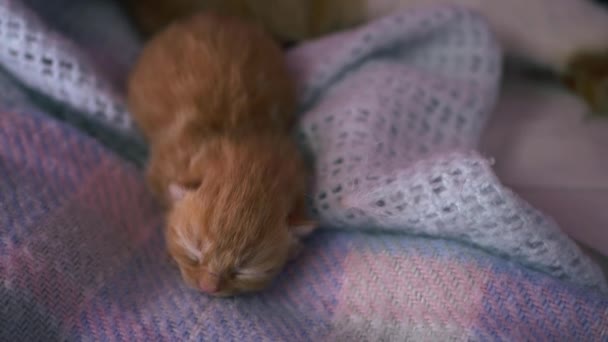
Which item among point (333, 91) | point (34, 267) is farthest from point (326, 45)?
point (34, 267)

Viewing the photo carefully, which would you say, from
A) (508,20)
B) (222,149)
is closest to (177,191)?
(222,149)

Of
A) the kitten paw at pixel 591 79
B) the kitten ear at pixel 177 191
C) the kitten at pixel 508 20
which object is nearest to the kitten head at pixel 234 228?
the kitten ear at pixel 177 191

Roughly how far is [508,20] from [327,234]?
74 cm

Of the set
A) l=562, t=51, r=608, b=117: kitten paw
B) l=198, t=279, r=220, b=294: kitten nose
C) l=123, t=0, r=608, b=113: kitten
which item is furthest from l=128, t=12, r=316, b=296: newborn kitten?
l=562, t=51, r=608, b=117: kitten paw

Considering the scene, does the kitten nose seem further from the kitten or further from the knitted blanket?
the kitten

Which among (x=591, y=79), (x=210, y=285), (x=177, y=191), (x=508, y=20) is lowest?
(x=210, y=285)

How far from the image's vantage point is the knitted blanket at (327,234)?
836 mm

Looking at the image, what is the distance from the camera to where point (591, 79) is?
1271mm

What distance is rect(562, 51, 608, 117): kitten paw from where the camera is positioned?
126 cm

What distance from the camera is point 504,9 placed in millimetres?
1334

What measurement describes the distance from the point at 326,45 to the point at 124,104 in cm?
49

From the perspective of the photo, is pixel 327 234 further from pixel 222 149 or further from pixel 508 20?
pixel 508 20

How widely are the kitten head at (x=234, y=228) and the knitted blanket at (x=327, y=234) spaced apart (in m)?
0.04

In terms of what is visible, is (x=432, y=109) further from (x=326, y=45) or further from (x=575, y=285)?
(x=575, y=285)
